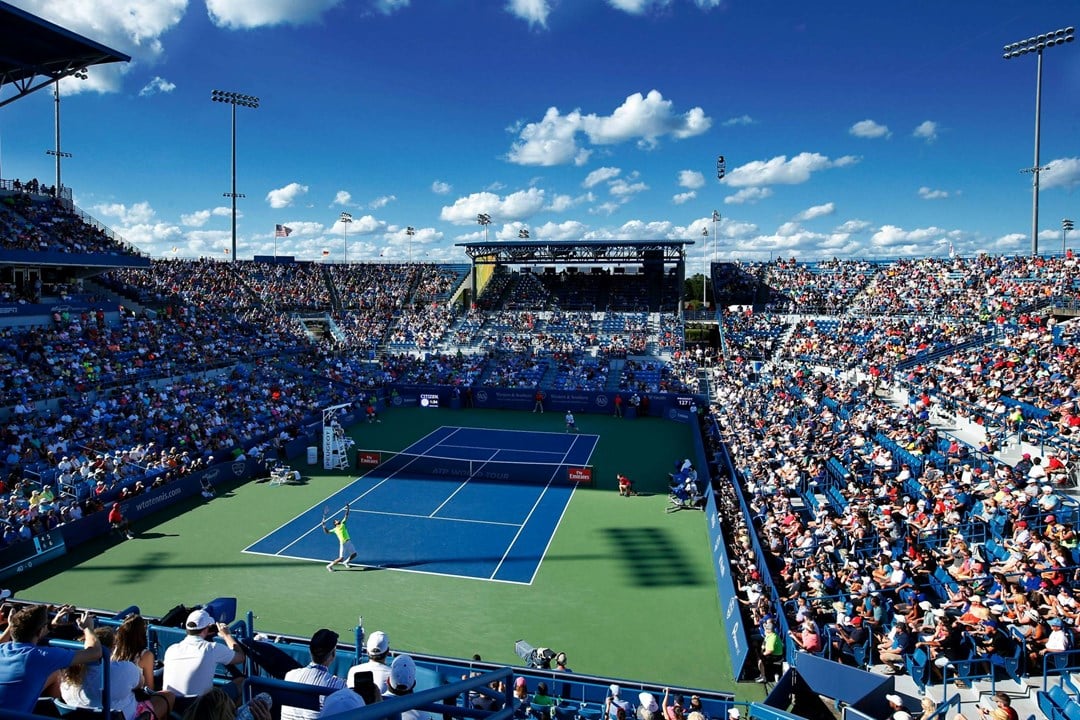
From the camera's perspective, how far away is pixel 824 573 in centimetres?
1373

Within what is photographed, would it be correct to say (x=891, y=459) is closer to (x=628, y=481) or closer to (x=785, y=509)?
(x=785, y=509)

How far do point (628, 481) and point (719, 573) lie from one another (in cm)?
832

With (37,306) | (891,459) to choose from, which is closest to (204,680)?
(891,459)

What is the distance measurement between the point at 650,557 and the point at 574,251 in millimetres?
38202

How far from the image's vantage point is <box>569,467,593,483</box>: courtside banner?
26.0 m

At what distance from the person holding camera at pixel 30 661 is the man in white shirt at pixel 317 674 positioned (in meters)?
1.15

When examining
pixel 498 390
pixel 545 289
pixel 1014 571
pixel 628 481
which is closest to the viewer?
pixel 1014 571

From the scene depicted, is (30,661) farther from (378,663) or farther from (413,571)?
(413,571)

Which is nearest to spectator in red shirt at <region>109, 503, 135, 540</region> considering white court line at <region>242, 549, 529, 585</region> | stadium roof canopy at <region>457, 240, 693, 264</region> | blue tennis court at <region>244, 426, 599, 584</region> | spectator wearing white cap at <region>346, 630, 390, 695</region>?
blue tennis court at <region>244, 426, 599, 584</region>

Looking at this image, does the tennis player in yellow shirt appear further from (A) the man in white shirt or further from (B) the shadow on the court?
(A) the man in white shirt

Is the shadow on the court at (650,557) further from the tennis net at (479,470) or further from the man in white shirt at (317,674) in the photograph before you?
the man in white shirt at (317,674)

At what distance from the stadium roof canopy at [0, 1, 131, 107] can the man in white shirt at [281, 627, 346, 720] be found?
3414 centimetres

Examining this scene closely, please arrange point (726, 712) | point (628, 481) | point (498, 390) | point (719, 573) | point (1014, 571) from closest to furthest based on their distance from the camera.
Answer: point (726, 712), point (1014, 571), point (719, 573), point (628, 481), point (498, 390)

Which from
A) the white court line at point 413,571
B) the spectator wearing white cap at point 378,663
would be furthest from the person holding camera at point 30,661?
the white court line at point 413,571
